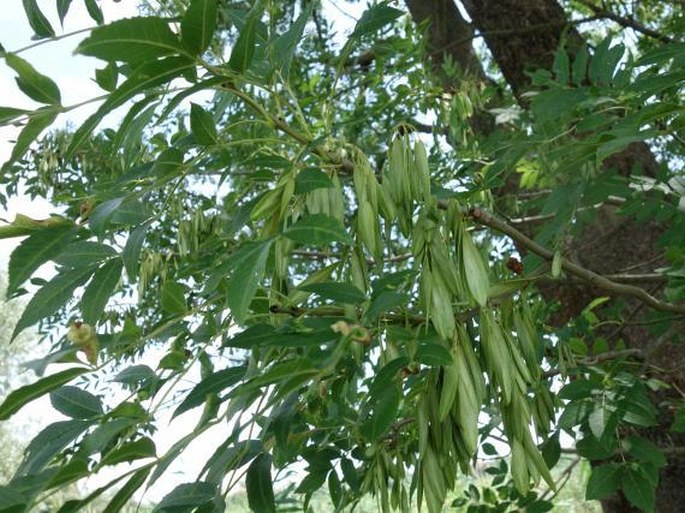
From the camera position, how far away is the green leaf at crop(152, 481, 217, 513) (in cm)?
72

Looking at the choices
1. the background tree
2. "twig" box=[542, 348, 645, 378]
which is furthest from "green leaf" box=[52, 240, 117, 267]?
"twig" box=[542, 348, 645, 378]

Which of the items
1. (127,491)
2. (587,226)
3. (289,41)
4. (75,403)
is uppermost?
→ (587,226)

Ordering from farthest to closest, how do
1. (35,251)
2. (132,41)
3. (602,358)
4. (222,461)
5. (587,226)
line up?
(587,226) → (602,358) → (222,461) → (35,251) → (132,41)

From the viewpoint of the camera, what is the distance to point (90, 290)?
78 cm

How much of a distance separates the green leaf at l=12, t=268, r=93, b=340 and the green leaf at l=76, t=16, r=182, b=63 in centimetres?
22

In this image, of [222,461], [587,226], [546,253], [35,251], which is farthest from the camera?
[587,226]

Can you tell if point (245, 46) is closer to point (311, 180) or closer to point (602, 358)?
point (311, 180)

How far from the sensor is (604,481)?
1.17 metres

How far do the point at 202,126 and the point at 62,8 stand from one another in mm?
188

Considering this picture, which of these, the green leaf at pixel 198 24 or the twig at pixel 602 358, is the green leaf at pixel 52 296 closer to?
the green leaf at pixel 198 24

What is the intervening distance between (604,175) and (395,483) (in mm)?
550

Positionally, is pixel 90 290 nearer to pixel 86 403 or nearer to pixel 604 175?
pixel 86 403

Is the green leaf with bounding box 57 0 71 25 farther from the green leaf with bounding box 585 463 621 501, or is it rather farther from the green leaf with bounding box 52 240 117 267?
the green leaf with bounding box 585 463 621 501

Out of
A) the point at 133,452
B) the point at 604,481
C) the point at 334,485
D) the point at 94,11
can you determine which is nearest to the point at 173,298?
the point at 133,452
